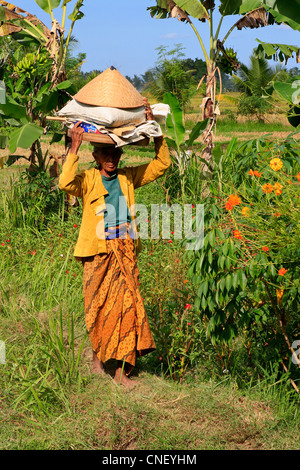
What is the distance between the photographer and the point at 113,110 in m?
3.56

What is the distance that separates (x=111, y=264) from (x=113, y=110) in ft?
3.16

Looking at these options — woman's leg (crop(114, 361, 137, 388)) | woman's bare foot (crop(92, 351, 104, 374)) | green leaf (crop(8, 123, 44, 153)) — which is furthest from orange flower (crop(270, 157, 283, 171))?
green leaf (crop(8, 123, 44, 153))

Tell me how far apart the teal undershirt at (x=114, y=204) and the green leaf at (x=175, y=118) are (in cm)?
347

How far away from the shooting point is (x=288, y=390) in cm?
375

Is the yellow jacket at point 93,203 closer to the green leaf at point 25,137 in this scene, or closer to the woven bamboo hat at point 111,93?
the woven bamboo hat at point 111,93

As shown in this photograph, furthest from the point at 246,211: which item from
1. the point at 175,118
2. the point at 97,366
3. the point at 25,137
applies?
the point at 175,118

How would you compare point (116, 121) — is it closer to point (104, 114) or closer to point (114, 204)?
point (104, 114)

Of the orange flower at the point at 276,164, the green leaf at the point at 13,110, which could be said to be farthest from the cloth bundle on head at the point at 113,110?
the green leaf at the point at 13,110

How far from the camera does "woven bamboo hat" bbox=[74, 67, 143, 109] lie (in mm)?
3600

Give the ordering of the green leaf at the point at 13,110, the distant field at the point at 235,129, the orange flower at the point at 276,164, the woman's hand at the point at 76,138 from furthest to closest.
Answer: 1. the distant field at the point at 235,129
2. the green leaf at the point at 13,110
3. the woman's hand at the point at 76,138
4. the orange flower at the point at 276,164

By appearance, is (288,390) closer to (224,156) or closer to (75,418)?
(75,418)

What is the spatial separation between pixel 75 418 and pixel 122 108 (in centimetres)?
183

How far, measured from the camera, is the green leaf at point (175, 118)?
708cm

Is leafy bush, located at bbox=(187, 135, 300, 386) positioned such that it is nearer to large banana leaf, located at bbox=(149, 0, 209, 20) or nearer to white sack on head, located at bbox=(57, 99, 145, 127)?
white sack on head, located at bbox=(57, 99, 145, 127)
